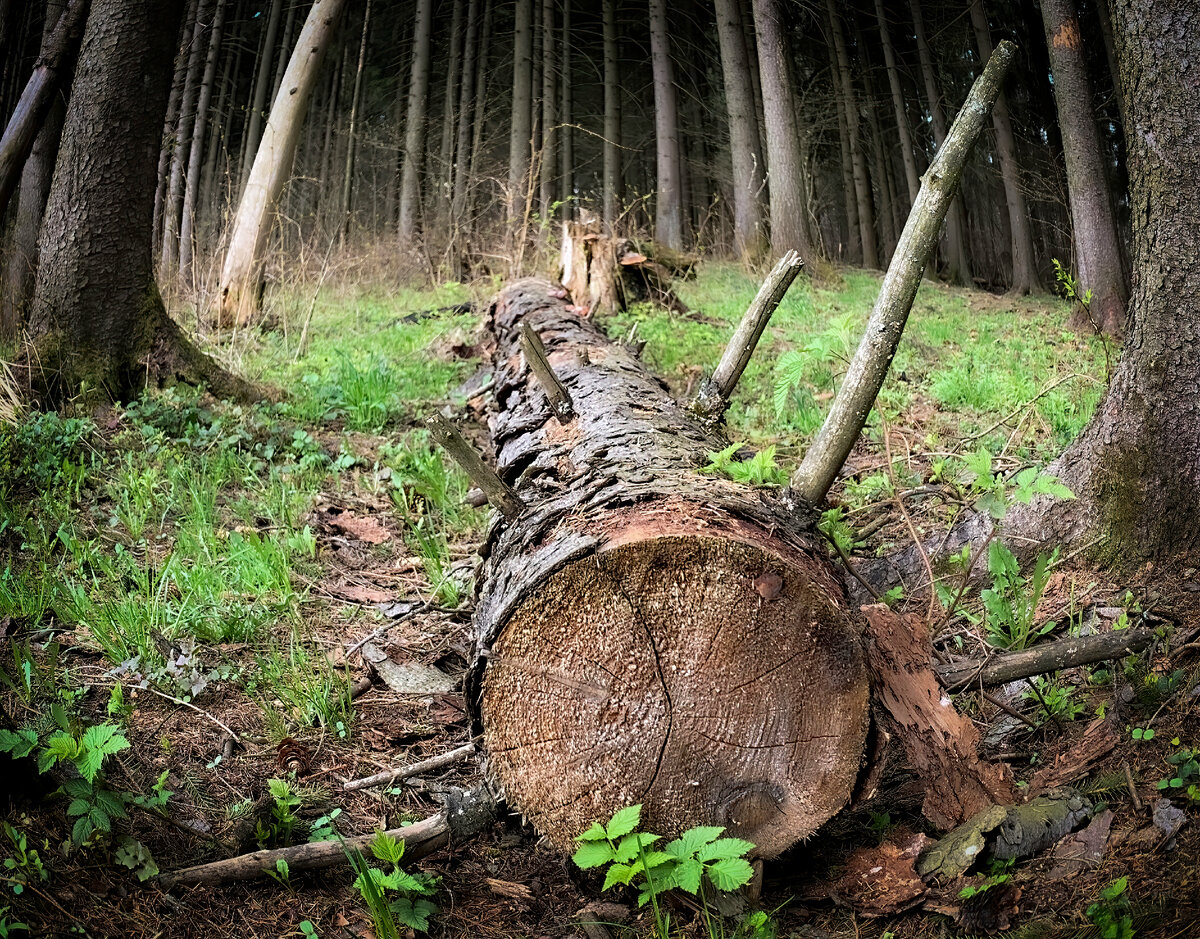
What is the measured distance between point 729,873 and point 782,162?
9288mm

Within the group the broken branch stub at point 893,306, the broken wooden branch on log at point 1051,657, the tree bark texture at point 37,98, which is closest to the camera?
the broken wooden branch on log at point 1051,657

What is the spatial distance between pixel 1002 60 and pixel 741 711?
7.44ft

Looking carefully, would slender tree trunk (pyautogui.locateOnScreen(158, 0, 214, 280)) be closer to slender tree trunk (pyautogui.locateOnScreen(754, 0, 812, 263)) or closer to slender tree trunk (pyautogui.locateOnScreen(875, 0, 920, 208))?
slender tree trunk (pyautogui.locateOnScreen(754, 0, 812, 263))

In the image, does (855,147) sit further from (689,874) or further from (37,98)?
(689,874)

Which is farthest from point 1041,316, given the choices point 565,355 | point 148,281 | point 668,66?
point 148,281

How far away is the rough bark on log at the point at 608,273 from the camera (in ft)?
22.0

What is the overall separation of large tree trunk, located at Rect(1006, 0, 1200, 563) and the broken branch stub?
42 cm

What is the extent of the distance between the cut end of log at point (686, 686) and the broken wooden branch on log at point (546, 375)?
0.98m

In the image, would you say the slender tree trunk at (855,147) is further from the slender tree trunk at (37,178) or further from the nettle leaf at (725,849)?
the nettle leaf at (725,849)

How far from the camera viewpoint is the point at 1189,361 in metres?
2.37

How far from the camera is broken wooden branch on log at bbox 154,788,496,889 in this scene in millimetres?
1894

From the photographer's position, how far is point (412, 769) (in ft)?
7.54

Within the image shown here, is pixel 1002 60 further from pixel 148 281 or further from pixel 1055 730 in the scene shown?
pixel 148 281

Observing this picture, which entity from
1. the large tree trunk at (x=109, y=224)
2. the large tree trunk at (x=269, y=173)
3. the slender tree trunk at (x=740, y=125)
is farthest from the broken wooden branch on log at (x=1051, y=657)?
the slender tree trunk at (x=740, y=125)
